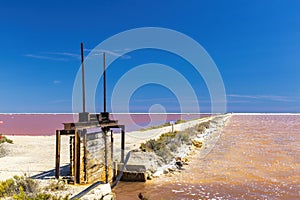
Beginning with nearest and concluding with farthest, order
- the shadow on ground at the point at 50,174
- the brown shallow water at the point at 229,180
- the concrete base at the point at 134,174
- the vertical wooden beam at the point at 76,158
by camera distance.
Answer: the vertical wooden beam at the point at 76,158
the shadow on ground at the point at 50,174
the brown shallow water at the point at 229,180
the concrete base at the point at 134,174

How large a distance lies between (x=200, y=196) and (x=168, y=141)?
8.27 metres

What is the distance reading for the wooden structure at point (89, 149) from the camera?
7.72 m

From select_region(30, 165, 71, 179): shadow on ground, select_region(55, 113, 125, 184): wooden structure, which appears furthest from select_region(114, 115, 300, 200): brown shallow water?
select_region(30, 165, 71, 179): shadow on ground

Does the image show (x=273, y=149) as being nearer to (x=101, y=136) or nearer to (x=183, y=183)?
(x=183, y=183)

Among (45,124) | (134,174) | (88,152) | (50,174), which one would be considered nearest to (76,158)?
(88,152)

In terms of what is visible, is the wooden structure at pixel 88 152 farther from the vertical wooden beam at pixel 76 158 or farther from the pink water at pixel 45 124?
the pink water at pixel 45 124

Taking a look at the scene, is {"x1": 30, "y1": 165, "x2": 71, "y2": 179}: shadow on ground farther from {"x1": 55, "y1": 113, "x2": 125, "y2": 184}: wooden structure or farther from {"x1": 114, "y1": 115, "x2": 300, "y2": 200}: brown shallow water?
{"x1": 114, "y1": 115, "x2": 300, "y2": 200}: brown shallow water

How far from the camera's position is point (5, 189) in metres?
6.31

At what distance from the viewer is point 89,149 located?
28.4 feet

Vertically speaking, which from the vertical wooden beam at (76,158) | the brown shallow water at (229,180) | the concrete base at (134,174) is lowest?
the brown shallow water at (229,180)

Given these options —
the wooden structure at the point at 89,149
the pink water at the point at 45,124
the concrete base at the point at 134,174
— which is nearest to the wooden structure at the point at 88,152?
the wooden structure at the point at 89,149

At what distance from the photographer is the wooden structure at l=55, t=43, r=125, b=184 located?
7719 mm

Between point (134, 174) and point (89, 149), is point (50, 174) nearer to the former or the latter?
point (89, 149)

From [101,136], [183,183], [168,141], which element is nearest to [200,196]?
[183,183]
